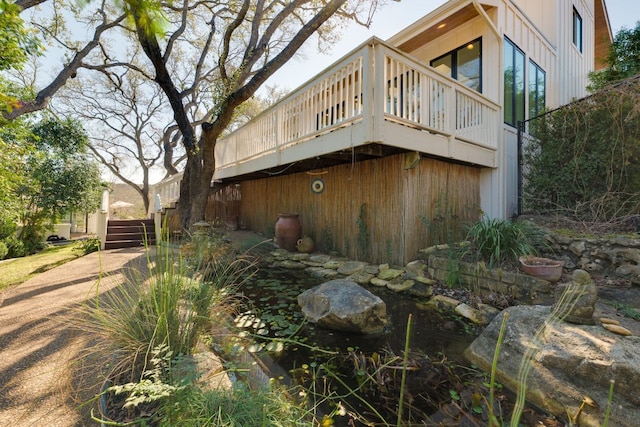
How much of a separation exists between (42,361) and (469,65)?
25.1ft

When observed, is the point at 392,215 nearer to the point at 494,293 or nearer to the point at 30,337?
the point at 494,293

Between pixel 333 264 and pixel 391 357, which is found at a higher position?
pixel 333 264

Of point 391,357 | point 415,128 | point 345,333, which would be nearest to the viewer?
point 391,357

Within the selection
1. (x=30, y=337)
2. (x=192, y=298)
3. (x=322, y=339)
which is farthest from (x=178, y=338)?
(x=30, y=337)

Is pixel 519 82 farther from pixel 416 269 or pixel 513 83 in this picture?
pixel 416 269

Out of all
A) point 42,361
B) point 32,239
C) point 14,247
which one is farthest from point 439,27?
point 32,239

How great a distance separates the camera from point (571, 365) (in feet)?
5.77

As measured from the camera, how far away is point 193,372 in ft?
4.49

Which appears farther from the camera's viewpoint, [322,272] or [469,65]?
[469,65]

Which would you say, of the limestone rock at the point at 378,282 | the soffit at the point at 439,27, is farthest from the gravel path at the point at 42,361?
the soffit at the point at 439,27

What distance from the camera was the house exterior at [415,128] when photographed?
3.82 metres

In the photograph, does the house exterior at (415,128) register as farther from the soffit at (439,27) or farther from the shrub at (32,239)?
the shrub at (32,239)

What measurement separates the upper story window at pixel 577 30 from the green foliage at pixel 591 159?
5.23 meters

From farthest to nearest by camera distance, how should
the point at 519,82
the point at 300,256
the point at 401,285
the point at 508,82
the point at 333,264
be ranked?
the point at 519,82
the point at 508,82
the point at 300,256
the point at 333,264
the point at 401,285
